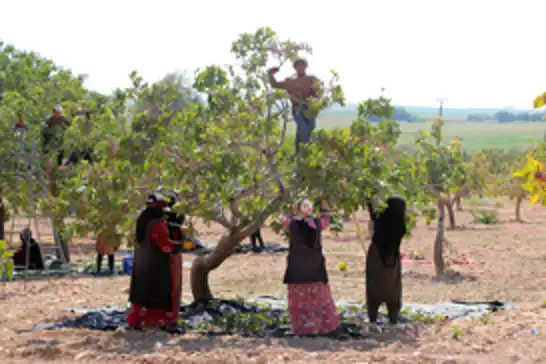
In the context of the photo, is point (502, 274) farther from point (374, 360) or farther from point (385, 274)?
point (374, 360)

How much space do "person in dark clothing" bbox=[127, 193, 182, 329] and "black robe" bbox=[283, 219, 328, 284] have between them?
135cm

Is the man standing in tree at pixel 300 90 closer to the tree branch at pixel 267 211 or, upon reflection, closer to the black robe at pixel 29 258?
the tree branch at pixel 267 211

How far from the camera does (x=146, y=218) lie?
9180 mm

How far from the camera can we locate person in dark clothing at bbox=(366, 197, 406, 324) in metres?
9.38

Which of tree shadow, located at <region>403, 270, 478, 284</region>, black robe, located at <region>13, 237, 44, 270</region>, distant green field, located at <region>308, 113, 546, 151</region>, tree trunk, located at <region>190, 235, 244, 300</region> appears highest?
distant green field, located at <region>308, 113, 546, 151</region>

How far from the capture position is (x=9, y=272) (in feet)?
34.1

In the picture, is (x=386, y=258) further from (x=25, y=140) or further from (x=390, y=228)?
(x=25, y=140)

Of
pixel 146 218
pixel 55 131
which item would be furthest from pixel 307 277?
pixel 55 131

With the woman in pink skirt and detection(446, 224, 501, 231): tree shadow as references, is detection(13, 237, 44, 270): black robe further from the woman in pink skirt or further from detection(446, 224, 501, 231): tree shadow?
detection(446, 224, 501, 231): tree shadow

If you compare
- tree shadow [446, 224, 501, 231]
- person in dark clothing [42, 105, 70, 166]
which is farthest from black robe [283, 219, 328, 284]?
tree shadow [446, 224, 501, 231]

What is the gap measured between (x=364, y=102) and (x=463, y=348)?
2.97 meters

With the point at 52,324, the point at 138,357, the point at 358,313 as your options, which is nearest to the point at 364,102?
the point at 358,313

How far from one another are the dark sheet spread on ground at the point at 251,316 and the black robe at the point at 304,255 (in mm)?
677

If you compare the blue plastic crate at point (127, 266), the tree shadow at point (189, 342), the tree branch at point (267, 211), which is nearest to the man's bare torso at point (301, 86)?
the tree branch at point (267, 211)
